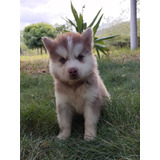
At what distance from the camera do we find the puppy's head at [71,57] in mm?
2222

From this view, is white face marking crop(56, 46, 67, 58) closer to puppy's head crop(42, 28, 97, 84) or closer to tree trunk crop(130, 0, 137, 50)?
puppy's head crop(42, 28, 97, 84)

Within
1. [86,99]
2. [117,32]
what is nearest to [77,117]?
[86,99]

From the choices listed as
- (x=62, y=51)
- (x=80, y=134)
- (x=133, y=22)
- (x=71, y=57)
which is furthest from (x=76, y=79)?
(x=133, y=22)

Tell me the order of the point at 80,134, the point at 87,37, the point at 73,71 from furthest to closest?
the point at 80,134 < the point at 87,37 < the point at 73,71

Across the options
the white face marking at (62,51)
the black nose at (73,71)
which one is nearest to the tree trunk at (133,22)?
the white face marking at (62,51)

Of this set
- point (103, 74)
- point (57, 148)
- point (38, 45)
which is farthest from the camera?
point (38, 45)

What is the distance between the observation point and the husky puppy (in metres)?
2.27

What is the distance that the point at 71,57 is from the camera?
89.4 inches

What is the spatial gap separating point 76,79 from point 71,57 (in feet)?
0.93

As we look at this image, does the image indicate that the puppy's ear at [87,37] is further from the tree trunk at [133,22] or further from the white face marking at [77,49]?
the tree trunk at [133,22]

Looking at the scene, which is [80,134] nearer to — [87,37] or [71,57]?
[71,57]
